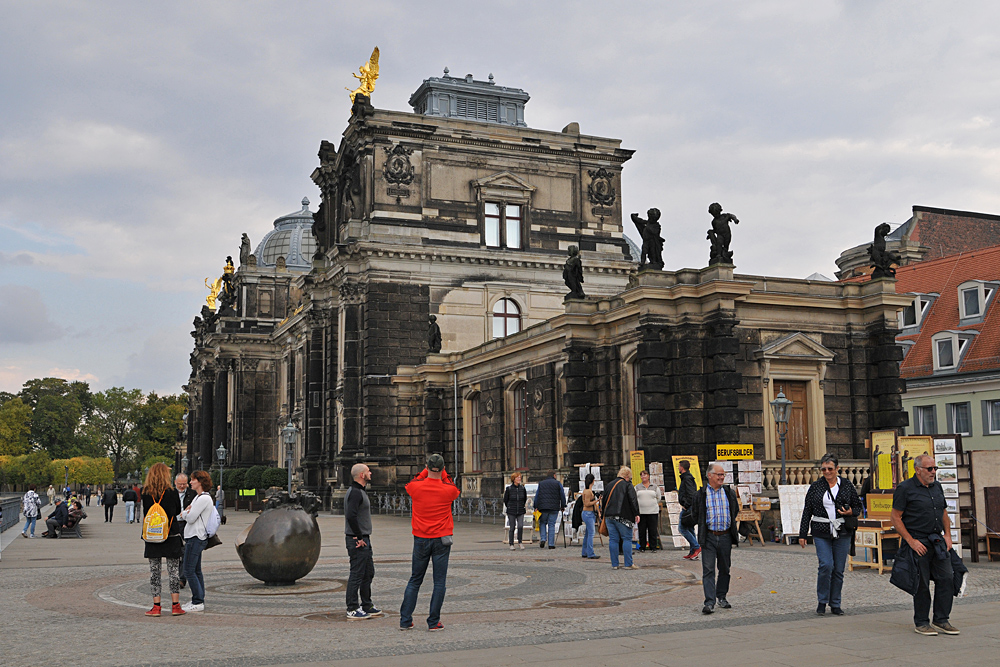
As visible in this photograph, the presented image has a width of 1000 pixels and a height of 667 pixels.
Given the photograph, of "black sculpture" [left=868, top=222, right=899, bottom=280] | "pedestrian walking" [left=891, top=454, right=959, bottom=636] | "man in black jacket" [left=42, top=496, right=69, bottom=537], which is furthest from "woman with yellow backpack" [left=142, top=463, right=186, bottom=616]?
"black sculpture" [left=868, top=222, right=899, bottom=280]

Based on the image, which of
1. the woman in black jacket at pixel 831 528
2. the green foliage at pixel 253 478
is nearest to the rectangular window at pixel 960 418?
the woman in black jacket at pixel 831 528

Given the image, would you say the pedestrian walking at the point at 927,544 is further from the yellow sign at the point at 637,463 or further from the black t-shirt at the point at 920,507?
the yellow sign at the point at 637,463

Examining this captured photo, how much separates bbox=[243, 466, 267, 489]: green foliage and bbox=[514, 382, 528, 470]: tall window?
29026 millimetres

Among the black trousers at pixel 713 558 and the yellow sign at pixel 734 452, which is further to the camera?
the yellow sign at pixel 734 452

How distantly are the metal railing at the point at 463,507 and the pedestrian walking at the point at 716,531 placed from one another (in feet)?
60.8

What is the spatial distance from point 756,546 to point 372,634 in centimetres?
1356

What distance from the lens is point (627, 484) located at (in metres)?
17.6

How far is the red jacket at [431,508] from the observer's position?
11.1 metres

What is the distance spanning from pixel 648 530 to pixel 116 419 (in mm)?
128753

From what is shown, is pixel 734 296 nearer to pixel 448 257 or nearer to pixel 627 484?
pixel 627 484

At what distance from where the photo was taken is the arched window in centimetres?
4666

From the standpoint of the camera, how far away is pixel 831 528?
12.1m

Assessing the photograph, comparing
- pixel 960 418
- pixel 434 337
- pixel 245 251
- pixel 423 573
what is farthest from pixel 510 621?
pixel 245 251

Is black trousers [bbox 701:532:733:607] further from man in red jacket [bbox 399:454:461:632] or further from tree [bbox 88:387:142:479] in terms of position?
tree [bbox 88:387:142:479]
